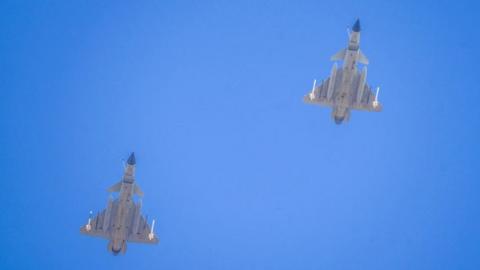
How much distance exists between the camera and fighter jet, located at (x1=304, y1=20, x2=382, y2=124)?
66.5 feet

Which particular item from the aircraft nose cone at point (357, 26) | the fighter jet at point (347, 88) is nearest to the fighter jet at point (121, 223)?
the fighter jet at point (347, 88)

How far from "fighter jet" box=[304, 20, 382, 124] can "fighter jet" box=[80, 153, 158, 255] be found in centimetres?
695

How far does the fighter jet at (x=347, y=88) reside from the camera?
20281 mm

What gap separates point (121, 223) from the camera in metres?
22.1

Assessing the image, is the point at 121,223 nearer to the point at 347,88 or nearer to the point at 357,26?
the point at 347,88

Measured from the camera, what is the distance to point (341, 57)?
20531mm

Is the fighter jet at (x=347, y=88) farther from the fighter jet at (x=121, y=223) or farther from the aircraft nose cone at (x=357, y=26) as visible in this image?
the fighter jet at (x=121, y=223)

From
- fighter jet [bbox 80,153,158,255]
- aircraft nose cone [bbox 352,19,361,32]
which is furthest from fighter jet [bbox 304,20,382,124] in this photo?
fighter jet [bbox 80,153,158,255]

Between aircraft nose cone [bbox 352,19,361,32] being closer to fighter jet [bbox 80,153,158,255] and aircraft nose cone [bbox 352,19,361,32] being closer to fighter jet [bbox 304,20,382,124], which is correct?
fighter jet [bbox 304,20,382,124]

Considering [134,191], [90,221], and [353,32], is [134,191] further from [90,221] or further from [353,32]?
[353,32]

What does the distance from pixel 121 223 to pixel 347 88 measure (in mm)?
9044

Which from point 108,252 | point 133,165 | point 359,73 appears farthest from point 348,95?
point 108,252

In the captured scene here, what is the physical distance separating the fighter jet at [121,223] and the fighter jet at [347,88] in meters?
6.95

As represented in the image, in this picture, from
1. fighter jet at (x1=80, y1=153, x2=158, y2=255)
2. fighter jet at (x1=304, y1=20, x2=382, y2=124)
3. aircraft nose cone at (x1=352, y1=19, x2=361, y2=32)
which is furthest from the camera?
fighter jet at (x1=80, y1=153, x2=158, y2=255)
